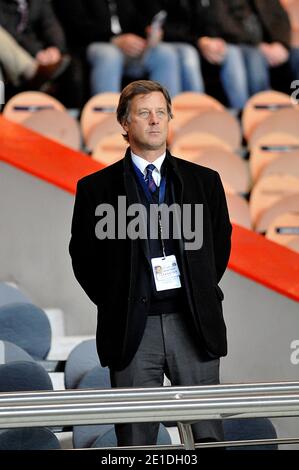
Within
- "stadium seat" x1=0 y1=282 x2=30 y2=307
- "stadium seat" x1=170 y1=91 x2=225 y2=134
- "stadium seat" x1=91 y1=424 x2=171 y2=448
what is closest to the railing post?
"stadium seat" x1=91 y1=424 x2=171 y2=448

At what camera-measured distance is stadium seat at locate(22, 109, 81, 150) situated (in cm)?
622

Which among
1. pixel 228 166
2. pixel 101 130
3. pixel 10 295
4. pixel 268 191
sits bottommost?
pixel 10 295

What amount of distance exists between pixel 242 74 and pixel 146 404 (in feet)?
16.0

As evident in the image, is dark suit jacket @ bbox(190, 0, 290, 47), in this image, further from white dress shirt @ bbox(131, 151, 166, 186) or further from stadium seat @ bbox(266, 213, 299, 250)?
white dress shirt @ bbox(131, 151, 166, 186)

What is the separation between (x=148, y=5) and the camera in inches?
292

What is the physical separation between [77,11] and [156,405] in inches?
198

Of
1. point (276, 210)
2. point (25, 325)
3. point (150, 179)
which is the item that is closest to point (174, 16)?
point (276, 210)

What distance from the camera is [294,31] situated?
339 inches

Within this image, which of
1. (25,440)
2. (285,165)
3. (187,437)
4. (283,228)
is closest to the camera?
(187,437)

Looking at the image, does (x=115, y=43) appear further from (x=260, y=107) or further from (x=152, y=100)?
(x=152, y=100)

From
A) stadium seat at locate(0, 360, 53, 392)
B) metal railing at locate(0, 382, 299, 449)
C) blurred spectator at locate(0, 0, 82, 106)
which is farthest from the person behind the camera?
blurred spectator at locate(0, 0, 82, 106)

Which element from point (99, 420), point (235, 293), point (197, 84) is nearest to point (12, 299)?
point (235, 293)

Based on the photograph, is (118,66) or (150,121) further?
(118,66)

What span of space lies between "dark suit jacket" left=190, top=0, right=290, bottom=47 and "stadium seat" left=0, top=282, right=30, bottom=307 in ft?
11.3
